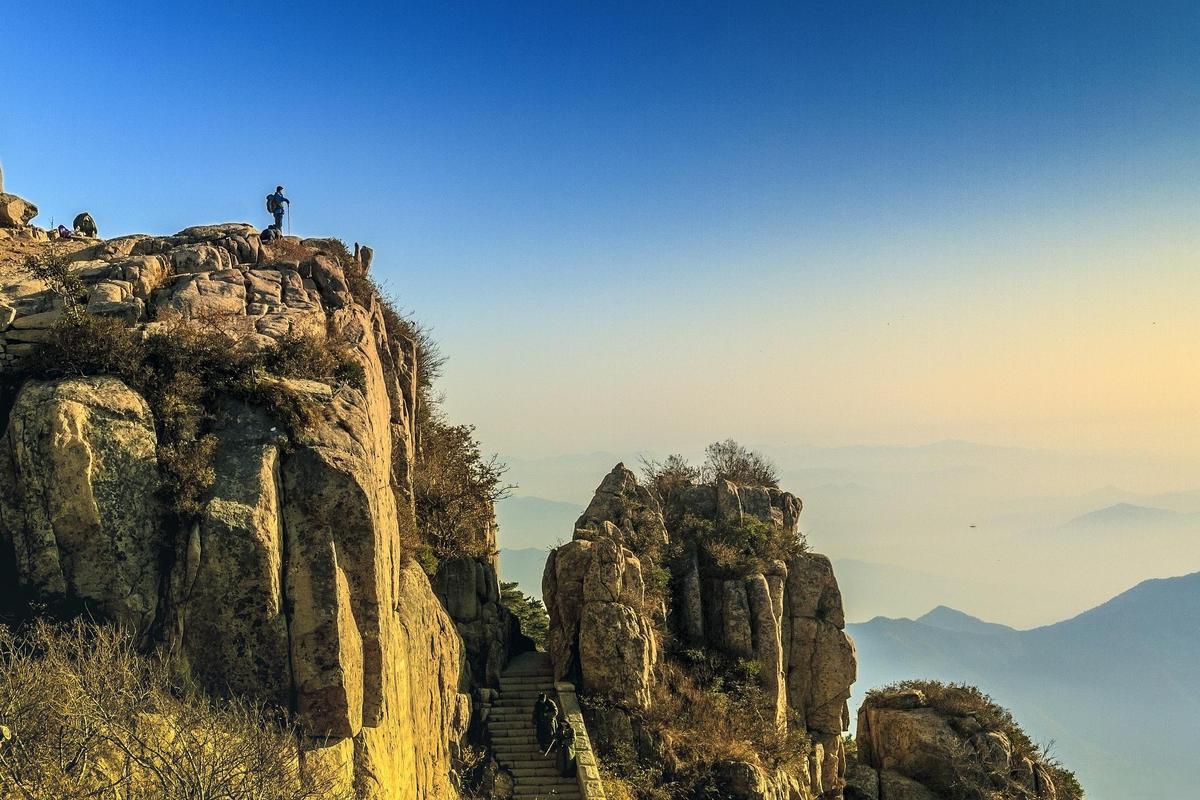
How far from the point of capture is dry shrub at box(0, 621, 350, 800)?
48.9 feet

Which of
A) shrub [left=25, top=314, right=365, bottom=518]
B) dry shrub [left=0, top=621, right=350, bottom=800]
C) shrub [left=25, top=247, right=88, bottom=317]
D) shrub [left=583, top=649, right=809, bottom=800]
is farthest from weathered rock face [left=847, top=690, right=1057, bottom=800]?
shrub [left=25, top=247, right=88, bottom=317]

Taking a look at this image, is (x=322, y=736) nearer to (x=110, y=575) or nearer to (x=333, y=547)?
(x=333, y=547)

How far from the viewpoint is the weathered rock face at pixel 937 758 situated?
118 ft

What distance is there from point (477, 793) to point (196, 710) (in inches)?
522

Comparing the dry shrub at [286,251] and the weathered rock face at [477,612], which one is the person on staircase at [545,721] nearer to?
the weathered rock face at [477,612]

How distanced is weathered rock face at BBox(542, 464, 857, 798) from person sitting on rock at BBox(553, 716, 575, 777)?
1.78m

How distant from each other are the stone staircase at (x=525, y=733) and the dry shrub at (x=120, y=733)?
12.0 metres

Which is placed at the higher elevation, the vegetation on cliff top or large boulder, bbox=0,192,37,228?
large boulder, bbox=0,192,37,228

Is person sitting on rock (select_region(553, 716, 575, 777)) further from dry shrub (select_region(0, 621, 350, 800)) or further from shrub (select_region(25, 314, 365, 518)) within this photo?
shrub (select_region(25, 314, 365, 518))

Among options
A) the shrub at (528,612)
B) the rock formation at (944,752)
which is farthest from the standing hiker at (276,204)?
the rock formation at (944,752)

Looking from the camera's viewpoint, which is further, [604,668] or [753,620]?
[753,620]

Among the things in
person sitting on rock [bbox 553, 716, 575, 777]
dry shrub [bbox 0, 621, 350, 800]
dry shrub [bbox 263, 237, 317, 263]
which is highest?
dry shrub [bbox 263, 237, 317, 263]

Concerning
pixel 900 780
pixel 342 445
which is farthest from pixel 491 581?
pixel 900 780

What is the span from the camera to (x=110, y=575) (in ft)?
63.4
